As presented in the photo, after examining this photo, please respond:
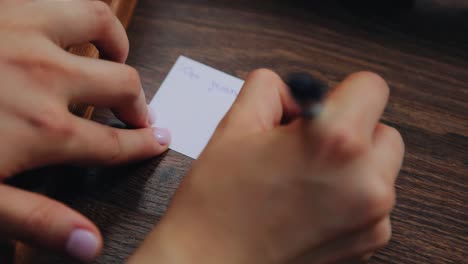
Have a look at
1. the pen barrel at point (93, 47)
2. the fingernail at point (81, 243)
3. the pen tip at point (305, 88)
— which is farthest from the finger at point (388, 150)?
the pen barrel at point (93, 47)

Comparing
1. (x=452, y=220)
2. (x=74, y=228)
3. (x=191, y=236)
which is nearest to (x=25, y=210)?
(x=74, y=228)

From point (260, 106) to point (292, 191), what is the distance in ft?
0.33

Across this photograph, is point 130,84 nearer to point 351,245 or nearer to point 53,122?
point 53,122

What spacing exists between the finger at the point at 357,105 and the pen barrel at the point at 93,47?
1.14 feet

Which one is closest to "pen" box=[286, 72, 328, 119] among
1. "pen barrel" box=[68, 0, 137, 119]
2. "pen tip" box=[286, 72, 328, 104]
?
"pen tip" box=[286, 72, 328, 104]

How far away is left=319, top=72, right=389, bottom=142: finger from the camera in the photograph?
360 mm

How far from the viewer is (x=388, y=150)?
389 mm

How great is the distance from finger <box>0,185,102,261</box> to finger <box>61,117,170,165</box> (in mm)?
71

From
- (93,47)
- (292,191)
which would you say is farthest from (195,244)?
(93,47)

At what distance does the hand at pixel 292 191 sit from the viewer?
0.36m

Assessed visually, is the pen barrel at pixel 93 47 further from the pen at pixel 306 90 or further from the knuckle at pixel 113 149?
the pen at pixel 306 90

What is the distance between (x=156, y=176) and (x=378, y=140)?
0.29m

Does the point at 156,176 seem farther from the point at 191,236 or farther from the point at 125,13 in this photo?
the point at 125,13

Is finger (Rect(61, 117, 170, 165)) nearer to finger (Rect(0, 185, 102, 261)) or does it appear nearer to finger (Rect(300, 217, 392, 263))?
finger (Rect(0, 185, 102, 261))
